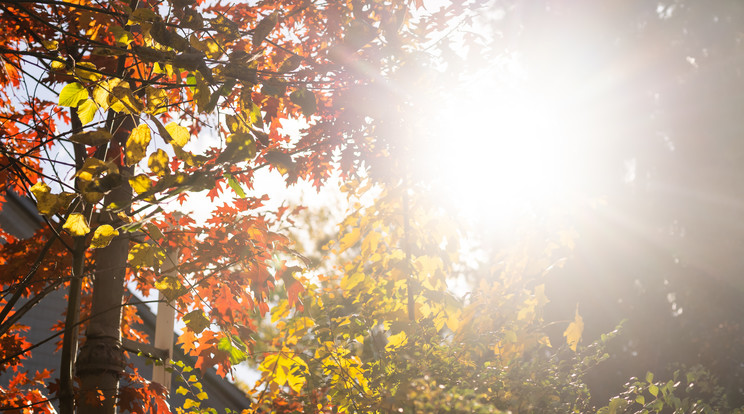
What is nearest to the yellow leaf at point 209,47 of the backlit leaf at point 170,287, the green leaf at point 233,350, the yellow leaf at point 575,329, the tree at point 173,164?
the tree at point 173,164

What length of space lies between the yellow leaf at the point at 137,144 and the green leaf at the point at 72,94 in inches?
13.0

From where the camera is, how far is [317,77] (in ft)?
9.29

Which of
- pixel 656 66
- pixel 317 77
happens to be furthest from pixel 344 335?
pixel 656 66

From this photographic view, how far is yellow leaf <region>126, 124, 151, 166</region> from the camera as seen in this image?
1.56 m

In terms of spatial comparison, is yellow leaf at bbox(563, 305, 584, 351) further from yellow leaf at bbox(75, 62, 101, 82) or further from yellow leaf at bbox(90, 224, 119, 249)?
yellow leaf at bbox(75, 62, 101, 82)

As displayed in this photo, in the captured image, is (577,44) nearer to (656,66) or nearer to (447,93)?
(656,66)

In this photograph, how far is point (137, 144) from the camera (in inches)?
62.6

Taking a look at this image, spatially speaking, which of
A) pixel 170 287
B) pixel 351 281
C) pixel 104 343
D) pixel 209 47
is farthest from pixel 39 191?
pixel 351 281

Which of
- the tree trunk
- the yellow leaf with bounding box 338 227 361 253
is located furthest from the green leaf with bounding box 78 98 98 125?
the yellow leaf with bounding box 338 227 361 253

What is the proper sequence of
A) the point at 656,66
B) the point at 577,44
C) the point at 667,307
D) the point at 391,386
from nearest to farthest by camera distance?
the point at 391,386
the point at 667,307
the point at 656,66
the point at 577,44

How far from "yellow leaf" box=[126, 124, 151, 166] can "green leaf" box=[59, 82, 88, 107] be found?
0.33 metres

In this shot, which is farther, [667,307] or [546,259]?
[667,307]

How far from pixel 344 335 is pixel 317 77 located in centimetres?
158

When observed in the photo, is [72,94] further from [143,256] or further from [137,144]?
[143,256]
